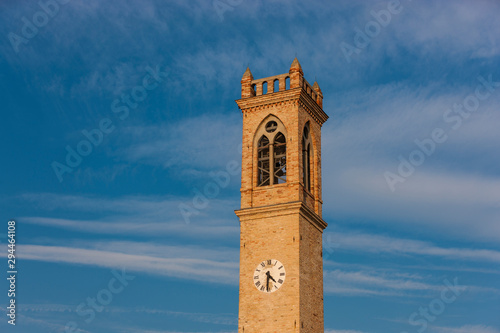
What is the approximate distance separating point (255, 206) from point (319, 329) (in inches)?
359

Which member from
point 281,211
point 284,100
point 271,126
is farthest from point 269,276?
point 284,100

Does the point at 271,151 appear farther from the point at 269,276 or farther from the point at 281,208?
the point at 269,276

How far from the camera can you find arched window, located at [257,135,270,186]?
52694mm

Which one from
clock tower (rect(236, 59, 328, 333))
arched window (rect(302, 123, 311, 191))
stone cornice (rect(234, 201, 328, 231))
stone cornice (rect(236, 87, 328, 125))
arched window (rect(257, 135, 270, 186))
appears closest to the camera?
clock tower (rect(236, 59, 328, 333))

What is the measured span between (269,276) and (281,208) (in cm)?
451

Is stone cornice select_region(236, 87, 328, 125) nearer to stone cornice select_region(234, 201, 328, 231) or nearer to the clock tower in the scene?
the clock tower

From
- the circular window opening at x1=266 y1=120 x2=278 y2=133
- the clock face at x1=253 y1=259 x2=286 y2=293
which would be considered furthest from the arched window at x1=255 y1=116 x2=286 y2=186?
the clock face at x1=253 y1=259 x2=286 y2=293

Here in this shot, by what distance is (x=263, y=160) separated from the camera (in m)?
53.0

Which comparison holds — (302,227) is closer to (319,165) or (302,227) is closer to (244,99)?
(319,165)

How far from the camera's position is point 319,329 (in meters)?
49.2

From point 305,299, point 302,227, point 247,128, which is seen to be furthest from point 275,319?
point 247,128

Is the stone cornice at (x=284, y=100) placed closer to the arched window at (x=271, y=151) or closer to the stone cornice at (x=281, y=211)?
the arched window at (x=271, y=151)

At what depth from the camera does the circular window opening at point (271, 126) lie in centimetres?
5275

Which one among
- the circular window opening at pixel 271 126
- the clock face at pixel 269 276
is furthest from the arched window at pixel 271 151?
the clock face at pixel 269 276
